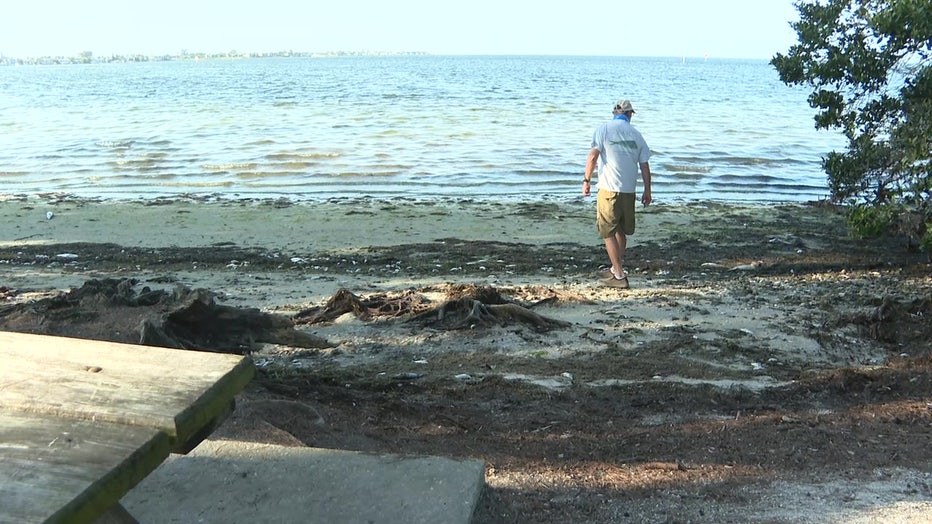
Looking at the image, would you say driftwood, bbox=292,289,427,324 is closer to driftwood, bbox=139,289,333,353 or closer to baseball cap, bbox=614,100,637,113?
driftwood, bbox=139,289,333,353

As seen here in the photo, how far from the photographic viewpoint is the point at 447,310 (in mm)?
6500

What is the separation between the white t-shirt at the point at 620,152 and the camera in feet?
25.9

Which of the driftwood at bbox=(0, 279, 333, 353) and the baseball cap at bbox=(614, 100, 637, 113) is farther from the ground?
the baseball cap at bbox=(614, 100, 637, 113)

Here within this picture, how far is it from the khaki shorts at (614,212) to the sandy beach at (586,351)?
0.62 m

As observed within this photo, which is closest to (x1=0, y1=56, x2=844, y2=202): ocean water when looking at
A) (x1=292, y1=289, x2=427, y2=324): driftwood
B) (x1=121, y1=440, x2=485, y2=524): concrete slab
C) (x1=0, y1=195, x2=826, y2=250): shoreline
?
(x1=0, y1=195, x2=826, y2=250): shoreline

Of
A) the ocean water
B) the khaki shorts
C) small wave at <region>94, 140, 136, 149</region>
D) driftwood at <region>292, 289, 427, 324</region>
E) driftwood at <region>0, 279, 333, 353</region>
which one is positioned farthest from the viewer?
small wave at <region>94, 140, 136, 149</region>

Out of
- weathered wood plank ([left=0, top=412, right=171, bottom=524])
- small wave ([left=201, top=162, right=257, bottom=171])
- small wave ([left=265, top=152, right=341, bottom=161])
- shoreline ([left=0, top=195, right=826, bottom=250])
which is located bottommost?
small wave ([left=201, top=162, right=257, bottom=171])

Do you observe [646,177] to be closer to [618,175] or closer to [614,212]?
[618,175]

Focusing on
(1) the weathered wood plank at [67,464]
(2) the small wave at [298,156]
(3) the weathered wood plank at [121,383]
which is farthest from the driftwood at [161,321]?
(2) the small wave at [298,156]

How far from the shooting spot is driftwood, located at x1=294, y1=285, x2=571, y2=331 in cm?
631

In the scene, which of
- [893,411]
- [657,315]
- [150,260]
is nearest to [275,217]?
[150,260]

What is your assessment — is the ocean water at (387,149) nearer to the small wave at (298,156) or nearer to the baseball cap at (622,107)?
the small wave at (298,156)

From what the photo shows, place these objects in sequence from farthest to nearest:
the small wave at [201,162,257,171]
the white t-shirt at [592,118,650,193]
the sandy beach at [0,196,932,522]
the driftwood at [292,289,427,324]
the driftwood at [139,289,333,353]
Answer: the small wave at [201,162,257,171] < the white t-shirt at [592,118,650,193] < the driftwood at [292,289,427,324] < the driftwood at [139,289,333,353] < the sandy beach at [0,196,932,522]

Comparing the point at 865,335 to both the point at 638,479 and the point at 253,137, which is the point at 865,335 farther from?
the point at 253,137
